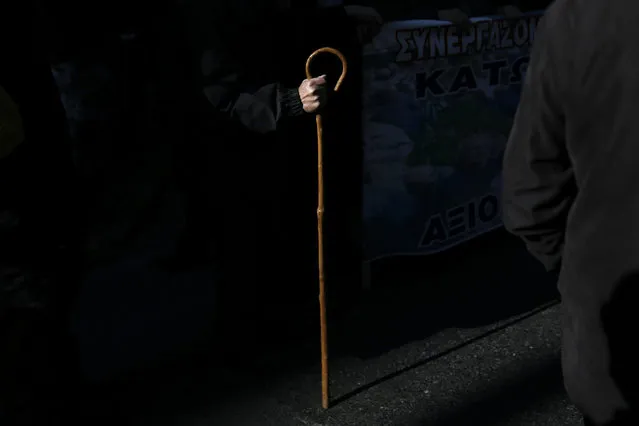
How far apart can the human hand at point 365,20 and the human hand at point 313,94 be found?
1093 millimetres

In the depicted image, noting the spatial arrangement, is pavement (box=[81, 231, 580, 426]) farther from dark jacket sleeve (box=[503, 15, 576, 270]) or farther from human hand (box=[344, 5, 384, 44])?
dark jacket sleeve (box=[503, 15, 576, 270])

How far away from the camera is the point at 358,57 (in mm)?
5098

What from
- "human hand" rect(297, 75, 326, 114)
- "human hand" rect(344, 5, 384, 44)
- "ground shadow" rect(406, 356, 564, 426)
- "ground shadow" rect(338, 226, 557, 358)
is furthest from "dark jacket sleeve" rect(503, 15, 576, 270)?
"human hand" rect(344, 5, 384, 44)

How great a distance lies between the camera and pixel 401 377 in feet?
14.6

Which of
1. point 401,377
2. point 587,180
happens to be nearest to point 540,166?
point 587,180

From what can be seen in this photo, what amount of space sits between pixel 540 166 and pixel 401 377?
237 centimetres

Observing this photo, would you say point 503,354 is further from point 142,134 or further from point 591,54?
point 591,54

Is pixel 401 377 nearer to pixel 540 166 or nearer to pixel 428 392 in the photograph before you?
pixel 428 392

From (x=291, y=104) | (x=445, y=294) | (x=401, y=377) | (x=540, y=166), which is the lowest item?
(x=445, y=294)

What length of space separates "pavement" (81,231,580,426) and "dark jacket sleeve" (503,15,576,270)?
1.80m

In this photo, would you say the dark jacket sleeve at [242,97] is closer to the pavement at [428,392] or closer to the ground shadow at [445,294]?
the pavement at [428,392]

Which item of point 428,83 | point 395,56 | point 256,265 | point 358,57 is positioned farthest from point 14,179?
point 428,83

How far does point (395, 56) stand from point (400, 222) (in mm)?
992

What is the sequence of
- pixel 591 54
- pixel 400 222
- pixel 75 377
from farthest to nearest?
1. pixel 400 222
2. pixel 75 377
3. pixel 591 54
